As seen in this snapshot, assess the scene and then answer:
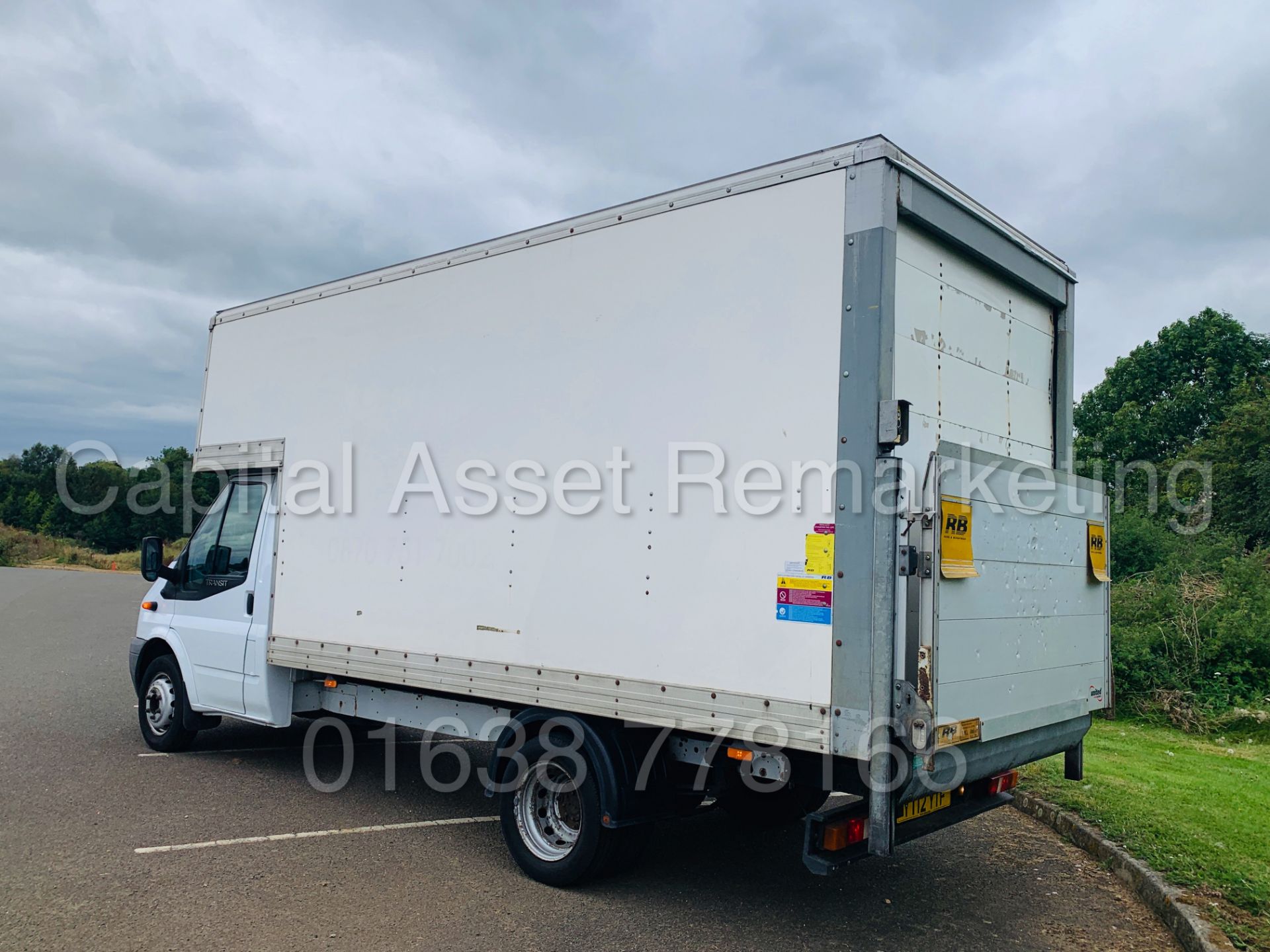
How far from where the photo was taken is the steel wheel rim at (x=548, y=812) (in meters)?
5.14

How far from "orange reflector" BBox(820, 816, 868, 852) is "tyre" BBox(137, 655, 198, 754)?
5633mm

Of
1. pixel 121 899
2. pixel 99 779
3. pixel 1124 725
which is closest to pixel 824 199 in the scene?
pixel 121 899

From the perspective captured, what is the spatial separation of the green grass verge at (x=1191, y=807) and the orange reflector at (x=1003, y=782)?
41.2 inches

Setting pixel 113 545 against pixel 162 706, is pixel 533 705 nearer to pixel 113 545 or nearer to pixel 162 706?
pixel 162 706

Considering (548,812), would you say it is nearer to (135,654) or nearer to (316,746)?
(316,746)

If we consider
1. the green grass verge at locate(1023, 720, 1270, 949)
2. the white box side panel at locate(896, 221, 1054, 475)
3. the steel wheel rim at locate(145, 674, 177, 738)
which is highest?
the white box side panel at locate(896, 221, 1054, 475)

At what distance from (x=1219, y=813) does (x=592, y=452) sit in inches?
200

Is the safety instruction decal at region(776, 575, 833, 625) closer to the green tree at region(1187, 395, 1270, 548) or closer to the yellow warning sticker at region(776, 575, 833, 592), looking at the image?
the yellow warning sticker at region(776, 575, 833, 592)

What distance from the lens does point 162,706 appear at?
26.0 feet

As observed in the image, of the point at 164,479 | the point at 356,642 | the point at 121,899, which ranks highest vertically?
the point at 164,479

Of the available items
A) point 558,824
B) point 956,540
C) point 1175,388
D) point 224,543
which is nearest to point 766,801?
point 558,824

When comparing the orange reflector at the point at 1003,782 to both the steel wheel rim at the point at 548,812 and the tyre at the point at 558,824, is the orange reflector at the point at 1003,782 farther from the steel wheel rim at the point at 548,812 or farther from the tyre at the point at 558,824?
the steel wheel rim at the point at 548,812

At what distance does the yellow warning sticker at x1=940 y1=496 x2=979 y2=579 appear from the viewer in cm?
406

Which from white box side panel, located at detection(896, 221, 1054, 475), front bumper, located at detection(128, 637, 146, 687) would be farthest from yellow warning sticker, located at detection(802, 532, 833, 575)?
front bumper, located at detection(128, 637, 146, 687)
